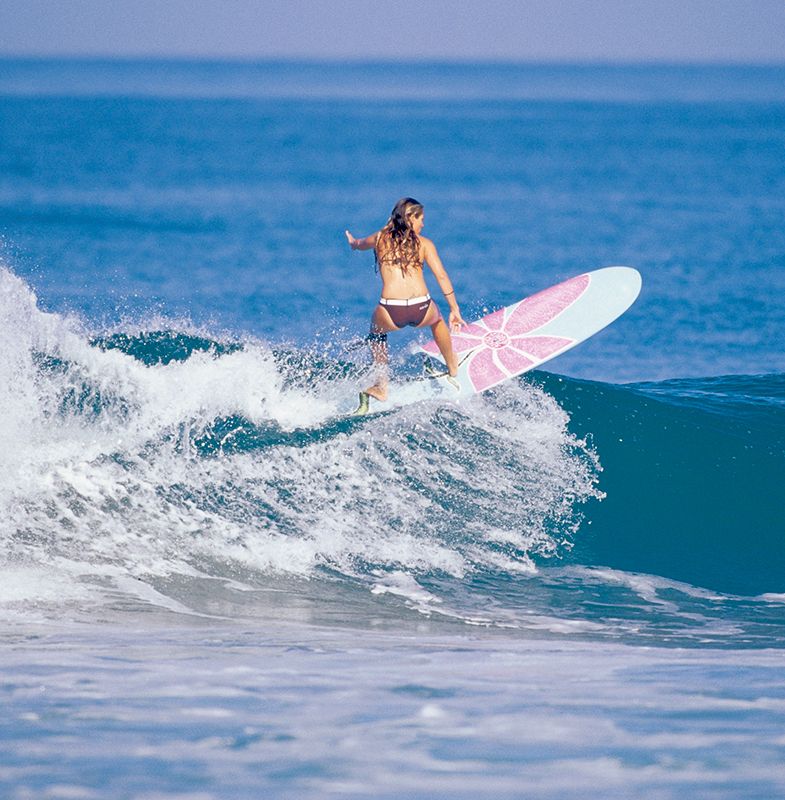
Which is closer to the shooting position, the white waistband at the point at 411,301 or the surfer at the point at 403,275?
the surfer at the point at 403,275

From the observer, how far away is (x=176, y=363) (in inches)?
381

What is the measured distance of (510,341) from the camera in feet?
31.8

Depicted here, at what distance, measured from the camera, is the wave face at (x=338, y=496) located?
7734 millimetres

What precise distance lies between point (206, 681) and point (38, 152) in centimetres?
4514

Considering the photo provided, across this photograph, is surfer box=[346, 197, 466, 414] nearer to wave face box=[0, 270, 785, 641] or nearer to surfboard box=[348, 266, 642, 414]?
surfboard box=[348, 266, 642, 414]

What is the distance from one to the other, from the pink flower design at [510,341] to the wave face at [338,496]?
0.25 m

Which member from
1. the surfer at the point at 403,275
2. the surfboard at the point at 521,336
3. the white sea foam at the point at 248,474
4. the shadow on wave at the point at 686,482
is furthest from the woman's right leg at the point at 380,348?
the shadow on wave at the point at 686,482

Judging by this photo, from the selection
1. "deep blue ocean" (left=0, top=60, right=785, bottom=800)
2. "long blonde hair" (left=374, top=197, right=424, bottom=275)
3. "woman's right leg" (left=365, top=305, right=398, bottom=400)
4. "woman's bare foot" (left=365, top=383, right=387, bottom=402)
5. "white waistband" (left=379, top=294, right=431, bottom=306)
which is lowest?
"deep blue ocean" (left=0, top=60, right=785, bottom=800)

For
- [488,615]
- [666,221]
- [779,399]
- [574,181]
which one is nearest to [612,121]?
[574,181]

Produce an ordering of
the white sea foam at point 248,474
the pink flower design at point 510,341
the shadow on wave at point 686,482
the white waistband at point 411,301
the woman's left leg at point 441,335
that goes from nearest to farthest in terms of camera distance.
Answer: the white sea foam at point 248,474, the white waistband at point 411,301, the woman's left leg at point 441,335, the shadow on wave at point 686,482, the pink flower design at point 510,341

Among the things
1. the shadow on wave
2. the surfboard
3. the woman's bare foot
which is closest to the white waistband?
the woman's bare foot

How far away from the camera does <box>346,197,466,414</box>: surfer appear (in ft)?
26.5

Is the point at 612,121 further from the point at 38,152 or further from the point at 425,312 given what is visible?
the point at 425,312

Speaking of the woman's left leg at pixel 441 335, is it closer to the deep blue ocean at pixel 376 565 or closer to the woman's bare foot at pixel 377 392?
the deep blue ocean at pixel 376 565
